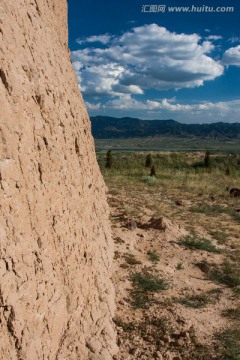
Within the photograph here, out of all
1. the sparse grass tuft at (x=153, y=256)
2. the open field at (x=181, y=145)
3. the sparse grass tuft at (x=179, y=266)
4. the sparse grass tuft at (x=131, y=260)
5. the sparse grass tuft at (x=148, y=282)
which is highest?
the sparse grass tuft at (x=131, y=260)

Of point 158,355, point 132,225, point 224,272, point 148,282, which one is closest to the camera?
point 158,355

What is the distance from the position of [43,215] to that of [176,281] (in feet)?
12.8

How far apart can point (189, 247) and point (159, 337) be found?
3774 millimetres

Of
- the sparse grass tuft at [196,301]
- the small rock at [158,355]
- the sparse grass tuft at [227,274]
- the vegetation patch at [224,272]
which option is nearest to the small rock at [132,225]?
the vegetation patch at [224,272]

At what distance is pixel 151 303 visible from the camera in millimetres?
5598

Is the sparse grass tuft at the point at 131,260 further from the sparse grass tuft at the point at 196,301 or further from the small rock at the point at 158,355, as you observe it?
the small rock at the point at 158,355

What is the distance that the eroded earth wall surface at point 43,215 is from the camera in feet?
9.31

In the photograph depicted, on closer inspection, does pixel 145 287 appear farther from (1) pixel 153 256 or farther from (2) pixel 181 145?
(2) pixel 181 145

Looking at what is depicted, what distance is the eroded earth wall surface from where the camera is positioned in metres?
2.84

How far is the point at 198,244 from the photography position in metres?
8.45

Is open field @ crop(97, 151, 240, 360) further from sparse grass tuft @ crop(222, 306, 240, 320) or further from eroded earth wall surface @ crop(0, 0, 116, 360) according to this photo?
eroded earth wall surface @ crop(0, 0, 116, 360)

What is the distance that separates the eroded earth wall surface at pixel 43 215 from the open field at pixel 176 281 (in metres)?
0.57

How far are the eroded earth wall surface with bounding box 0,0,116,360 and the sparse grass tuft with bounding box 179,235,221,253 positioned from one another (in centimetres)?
365

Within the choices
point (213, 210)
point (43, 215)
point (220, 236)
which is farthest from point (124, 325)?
point (213, 210)
